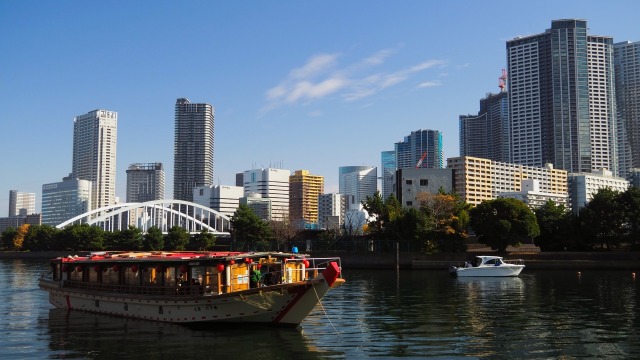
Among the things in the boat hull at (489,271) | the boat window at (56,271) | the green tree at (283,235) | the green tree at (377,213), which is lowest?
the boat hull at (489,271)

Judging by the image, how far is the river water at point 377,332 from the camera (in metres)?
23.4

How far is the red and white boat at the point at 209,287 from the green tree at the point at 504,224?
182 ft

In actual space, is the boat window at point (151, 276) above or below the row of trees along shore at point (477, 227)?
below

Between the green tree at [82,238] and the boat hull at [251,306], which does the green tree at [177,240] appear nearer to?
the green tree at [82,238]

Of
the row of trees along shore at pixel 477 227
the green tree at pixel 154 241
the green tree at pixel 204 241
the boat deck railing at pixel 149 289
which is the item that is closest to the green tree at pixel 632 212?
the row of trees along shore at pixel 477 227

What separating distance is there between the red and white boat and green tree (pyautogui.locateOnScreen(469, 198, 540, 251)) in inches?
2178

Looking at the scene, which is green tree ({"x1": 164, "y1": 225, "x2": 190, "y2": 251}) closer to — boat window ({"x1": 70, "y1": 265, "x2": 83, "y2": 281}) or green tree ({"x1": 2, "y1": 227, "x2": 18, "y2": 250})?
green tree ({"x1": 2, "y1": 227, "x2": 18, "y2": 250})

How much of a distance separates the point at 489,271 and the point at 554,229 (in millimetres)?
29983

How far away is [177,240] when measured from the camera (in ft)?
370

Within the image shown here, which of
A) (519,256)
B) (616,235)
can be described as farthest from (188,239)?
(616,235)

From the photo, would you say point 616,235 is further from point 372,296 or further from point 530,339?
point 530,339

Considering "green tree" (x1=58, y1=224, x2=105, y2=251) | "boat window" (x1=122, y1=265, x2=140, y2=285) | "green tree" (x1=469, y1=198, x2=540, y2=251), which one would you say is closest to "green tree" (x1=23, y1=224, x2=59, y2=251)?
"green tree" (x1=58, y1=224, x2=105, y2=251)

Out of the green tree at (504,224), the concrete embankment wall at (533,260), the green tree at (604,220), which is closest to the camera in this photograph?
the concrete embankment wall at (533,260)

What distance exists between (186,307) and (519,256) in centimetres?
6018
